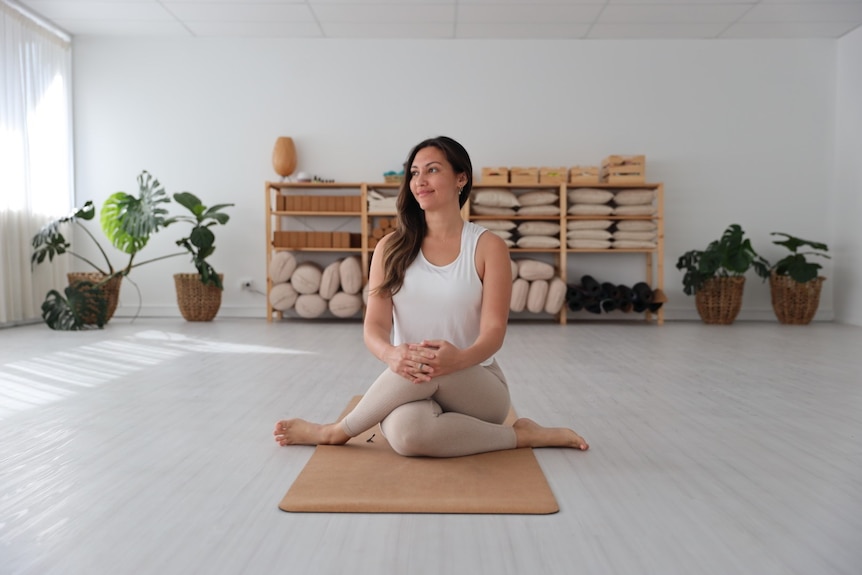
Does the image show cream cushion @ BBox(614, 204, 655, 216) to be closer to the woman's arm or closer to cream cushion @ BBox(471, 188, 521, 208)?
cream cushion @ BBox(471, 188, 521, 208)

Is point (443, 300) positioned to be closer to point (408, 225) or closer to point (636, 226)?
point (408, 225)

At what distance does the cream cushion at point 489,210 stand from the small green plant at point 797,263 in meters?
2.29

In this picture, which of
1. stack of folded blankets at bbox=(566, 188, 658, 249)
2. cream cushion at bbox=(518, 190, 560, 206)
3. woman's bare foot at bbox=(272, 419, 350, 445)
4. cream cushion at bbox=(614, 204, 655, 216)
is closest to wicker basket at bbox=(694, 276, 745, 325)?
stack of folded blankets at bbox=(566, 188, 658, 249)

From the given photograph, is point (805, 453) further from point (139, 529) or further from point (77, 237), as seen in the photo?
point (77, 237)

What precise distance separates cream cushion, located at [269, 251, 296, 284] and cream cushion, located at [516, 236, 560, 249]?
2.00 metres

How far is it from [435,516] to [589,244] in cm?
501

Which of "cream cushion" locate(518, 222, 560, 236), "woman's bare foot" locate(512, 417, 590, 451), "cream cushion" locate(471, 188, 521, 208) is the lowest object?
"woman's bare foot" locate(512, 417, 590, 451)

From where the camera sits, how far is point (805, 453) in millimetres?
2135

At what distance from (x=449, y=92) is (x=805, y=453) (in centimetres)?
519

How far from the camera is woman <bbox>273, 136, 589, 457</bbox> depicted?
6.49ft

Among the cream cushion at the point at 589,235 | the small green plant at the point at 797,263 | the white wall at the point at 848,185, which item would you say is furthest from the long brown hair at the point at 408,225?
the white wall at the point at 848,185

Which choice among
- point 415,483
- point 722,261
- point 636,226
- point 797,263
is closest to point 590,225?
point 636,226

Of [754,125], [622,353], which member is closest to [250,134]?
[622,353]

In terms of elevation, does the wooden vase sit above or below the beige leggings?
above
